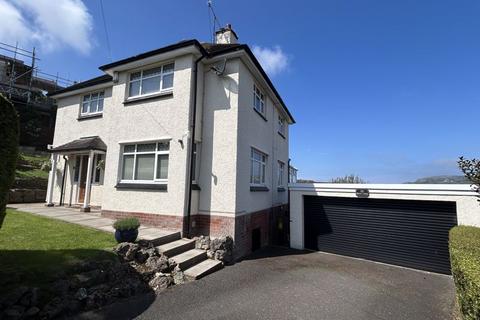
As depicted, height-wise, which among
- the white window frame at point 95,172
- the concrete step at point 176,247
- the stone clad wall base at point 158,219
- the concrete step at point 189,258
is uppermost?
the white window frame at point 95,172

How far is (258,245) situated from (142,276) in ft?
20.0

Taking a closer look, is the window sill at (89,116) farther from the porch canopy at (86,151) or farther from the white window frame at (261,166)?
the white window frame at (261,166)

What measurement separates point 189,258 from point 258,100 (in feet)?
26.0

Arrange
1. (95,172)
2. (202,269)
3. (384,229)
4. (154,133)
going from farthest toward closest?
(95,172) → (384,229) → (154,133) → (202,269)

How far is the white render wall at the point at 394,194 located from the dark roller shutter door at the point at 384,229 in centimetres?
28

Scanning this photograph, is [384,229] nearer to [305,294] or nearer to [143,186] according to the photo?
[305,294]

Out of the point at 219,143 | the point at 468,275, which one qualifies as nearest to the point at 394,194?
the point at 468,275

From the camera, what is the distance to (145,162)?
32.7ft

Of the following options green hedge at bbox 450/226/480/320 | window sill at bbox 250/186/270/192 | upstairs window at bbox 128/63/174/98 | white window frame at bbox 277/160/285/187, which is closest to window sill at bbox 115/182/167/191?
window sill at bbox 250/186/270/192

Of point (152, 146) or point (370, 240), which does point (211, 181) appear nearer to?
point (152, 146)

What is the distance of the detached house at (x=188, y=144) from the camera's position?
9055mm

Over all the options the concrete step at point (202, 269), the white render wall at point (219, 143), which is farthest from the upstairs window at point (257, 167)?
the concrete step at point (202, 269)

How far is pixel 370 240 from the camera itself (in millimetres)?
10500

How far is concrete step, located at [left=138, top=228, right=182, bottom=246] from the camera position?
7.59 meters
